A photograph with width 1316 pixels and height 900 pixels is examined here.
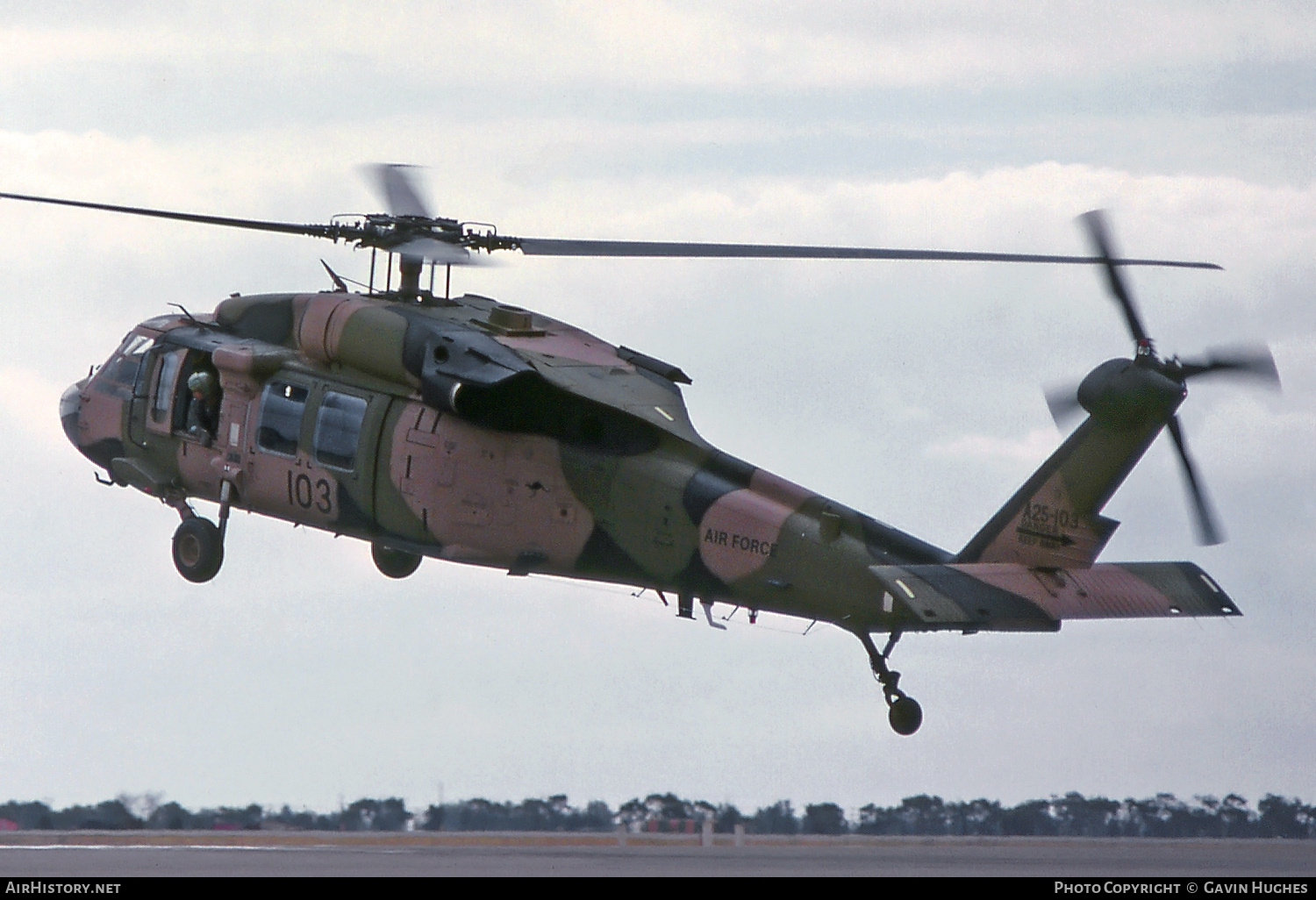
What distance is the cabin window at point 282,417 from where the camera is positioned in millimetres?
31781

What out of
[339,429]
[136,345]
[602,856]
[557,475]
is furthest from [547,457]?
[136,345]

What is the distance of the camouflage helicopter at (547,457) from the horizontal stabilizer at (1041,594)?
0.04m

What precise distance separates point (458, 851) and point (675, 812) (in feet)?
17.4

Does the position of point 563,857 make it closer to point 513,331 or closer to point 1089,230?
point 513,331

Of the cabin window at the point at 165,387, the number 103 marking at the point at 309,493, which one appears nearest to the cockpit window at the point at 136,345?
the cabin window at the point at 165,387

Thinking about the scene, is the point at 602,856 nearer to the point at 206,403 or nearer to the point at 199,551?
the point at 199,551

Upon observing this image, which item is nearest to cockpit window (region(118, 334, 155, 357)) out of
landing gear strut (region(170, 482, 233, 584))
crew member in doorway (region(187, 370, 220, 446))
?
crew member in doorway (region(187, 370, 220, 446))

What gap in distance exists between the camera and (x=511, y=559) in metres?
30.0

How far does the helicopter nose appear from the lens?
1405 inches

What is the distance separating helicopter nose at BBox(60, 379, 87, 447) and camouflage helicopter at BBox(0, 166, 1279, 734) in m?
0.09

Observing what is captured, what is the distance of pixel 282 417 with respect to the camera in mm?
31953

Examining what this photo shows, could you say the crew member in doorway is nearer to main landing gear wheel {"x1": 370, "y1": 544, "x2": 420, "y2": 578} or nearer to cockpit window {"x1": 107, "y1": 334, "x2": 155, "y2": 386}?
cockpit window {"x1": 107, "y1": 334, "x2": 155, "y2": 386}

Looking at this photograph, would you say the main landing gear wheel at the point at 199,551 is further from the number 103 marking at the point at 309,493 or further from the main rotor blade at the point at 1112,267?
the main rotor blade at the point at 1112,267

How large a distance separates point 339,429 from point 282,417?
1269 millimetres
